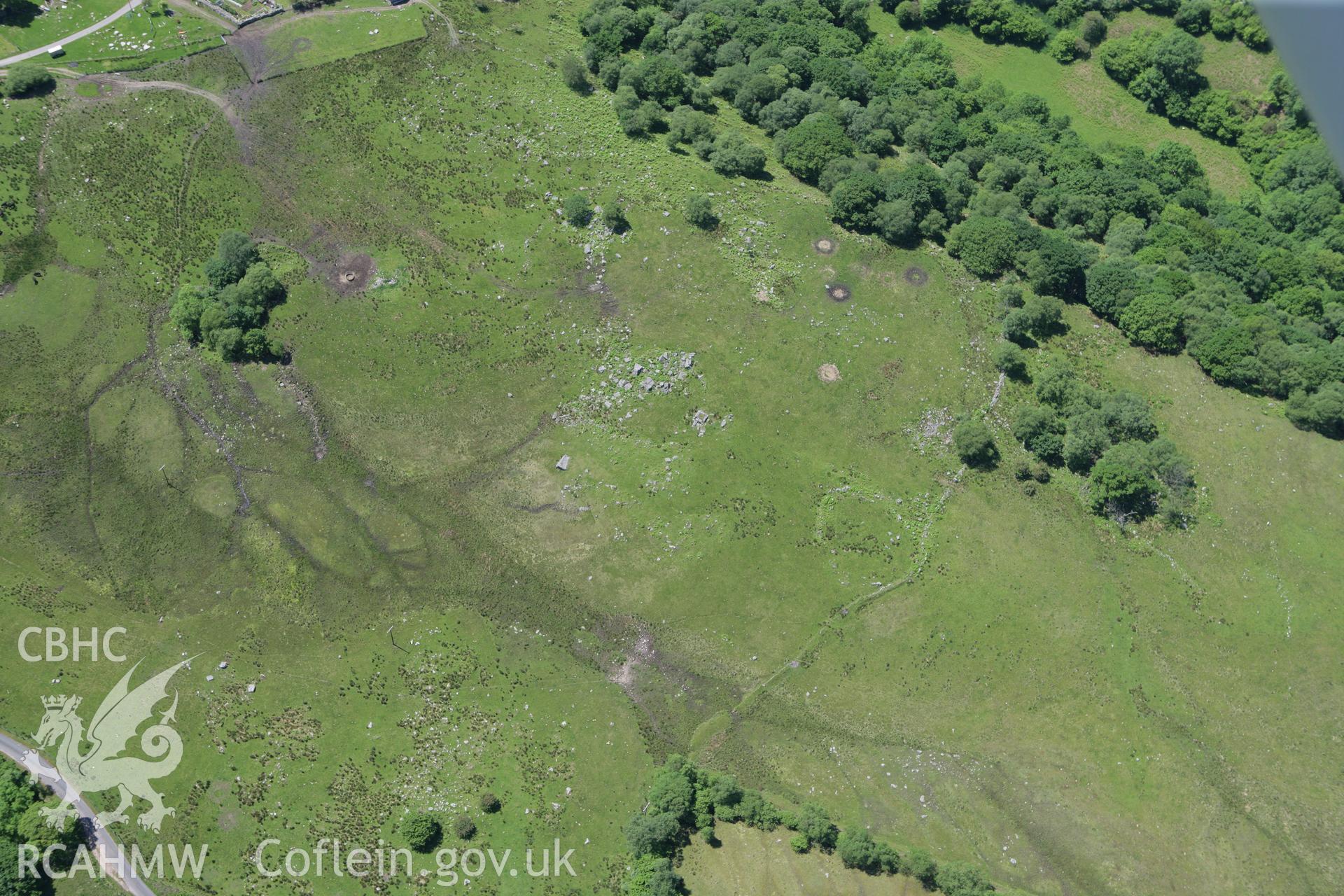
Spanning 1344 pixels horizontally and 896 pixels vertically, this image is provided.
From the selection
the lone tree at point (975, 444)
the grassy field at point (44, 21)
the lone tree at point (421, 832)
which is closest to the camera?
the lone tree at point (421, 832)

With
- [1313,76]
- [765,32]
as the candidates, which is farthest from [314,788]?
[1313,76]

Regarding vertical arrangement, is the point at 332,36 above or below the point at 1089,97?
below

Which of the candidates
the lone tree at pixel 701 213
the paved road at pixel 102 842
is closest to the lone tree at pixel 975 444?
the lone tree at pixel 701 213

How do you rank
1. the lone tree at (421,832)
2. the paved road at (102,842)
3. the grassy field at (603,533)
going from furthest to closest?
the grassy field at (603,533), the paved road at (102,842), the lone tree at (421,832)

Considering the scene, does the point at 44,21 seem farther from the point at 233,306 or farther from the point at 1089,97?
the point at 1089,97

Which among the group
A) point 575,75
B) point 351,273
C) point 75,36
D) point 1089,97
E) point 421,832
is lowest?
point 421,832

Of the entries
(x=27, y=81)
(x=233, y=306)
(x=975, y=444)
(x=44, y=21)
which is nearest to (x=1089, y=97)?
(x=975, y=444)

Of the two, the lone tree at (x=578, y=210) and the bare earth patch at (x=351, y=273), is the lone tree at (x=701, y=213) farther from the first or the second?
the bare earth patch at (x=351, y=273)

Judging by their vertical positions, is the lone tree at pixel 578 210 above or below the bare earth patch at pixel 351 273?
above
